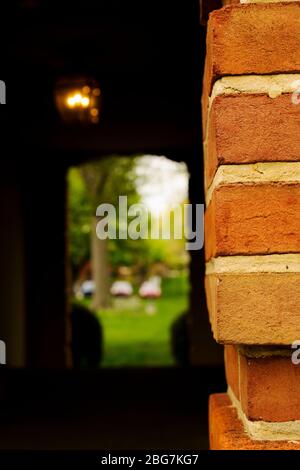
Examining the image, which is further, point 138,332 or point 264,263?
point 138,332

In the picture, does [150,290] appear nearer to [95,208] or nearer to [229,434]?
[95,208]

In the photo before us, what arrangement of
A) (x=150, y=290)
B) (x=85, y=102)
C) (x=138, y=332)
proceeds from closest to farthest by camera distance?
1. (x=85, y=102)
2. (x=138, y=332)
3. (x=150, y=290)

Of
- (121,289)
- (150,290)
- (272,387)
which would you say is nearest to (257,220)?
(272,387)

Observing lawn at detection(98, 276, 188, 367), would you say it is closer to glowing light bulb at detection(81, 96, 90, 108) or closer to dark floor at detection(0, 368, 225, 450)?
dark floor at detection(0, 368, 225, 450)

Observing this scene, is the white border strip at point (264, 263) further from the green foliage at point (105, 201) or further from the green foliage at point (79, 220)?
the green foliage at point (79, 220)

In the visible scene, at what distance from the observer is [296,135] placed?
2.21 feet

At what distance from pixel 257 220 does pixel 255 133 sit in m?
0.09

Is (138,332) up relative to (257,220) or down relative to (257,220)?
down

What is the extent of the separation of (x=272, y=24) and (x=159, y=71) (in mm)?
6060

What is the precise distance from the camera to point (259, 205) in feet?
2.19

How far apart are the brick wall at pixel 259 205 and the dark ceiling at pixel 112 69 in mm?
3851

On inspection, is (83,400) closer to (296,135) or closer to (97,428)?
(97,428)

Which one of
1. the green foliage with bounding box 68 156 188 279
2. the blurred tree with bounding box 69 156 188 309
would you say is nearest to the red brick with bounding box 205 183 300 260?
the green foliage with bounding box 68 156 188 279

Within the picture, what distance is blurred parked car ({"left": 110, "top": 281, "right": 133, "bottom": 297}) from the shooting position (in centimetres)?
2645
